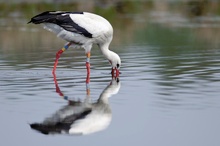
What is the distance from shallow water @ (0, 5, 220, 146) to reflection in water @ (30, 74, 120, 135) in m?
0.07

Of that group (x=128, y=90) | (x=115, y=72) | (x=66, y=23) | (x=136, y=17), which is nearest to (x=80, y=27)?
(x=66, y=23)

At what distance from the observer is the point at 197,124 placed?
9500 mm

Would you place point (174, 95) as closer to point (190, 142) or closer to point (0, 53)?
point (190, 142)

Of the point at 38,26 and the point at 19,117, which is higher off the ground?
the point at 19,117

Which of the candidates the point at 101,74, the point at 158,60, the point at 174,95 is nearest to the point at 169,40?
the point at 158,60

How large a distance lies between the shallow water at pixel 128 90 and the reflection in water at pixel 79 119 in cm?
7

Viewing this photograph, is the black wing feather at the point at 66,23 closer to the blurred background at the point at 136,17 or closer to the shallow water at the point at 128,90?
the shallow water at the point at 128,90

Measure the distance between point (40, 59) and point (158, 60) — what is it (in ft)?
8.83

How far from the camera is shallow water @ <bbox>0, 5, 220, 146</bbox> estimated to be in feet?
29.5

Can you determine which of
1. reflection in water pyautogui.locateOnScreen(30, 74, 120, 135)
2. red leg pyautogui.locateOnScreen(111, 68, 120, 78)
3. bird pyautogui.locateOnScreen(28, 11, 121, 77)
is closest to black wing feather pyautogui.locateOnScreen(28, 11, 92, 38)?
bird pyautogui.locateOnScreen(28, 11, 121, 77)

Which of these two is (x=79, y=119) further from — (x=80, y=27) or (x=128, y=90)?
(x=80, y=27)

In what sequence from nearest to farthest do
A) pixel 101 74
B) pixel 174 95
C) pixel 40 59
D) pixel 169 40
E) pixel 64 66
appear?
1. pixel 174 95
2. pixel 101 74
3. pixel 64 66
4. pixel 40 59
5. pixel 169 40

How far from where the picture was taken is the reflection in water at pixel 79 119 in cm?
927

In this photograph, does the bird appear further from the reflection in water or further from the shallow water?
→ the reflection in water
